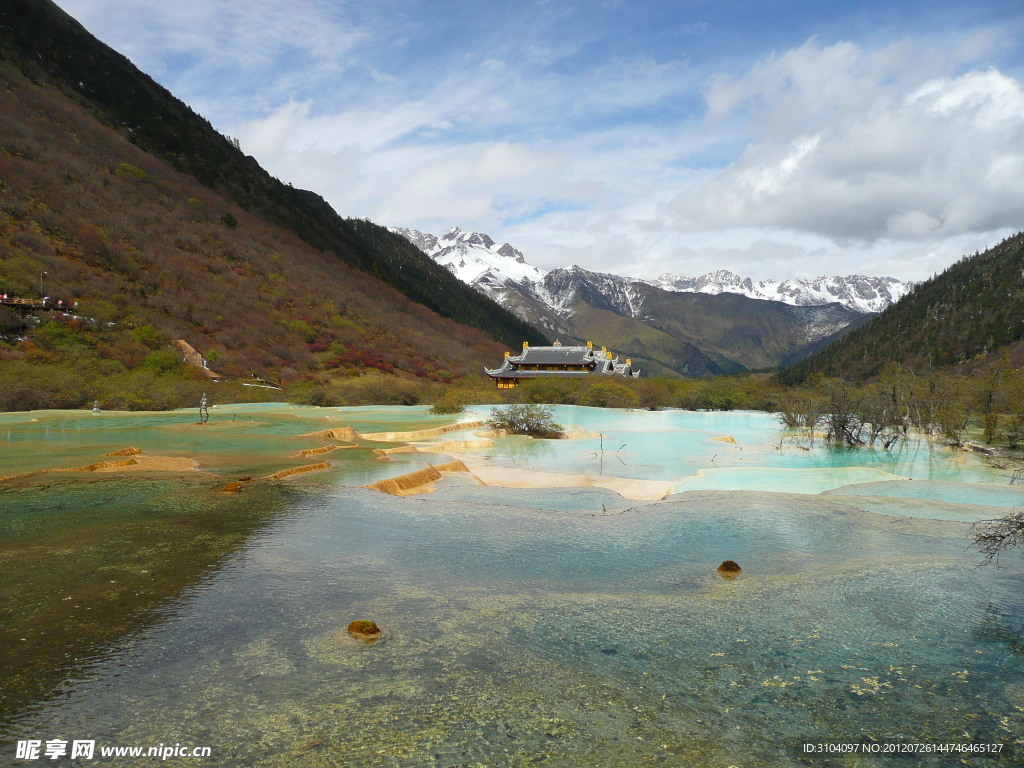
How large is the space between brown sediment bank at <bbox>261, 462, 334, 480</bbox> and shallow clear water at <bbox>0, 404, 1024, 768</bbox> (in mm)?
1750

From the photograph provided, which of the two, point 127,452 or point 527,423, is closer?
point 127,452

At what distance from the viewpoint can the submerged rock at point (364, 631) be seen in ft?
20.5

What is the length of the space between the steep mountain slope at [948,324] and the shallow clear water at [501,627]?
287ft

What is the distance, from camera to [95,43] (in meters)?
85.8

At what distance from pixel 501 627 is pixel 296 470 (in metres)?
10.9

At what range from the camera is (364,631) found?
631cm

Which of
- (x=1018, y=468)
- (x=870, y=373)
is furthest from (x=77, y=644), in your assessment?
(x=870, y=373)

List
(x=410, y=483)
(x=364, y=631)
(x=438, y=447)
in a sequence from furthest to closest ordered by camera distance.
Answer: (x=438, y=447) → (x=410, y=483) → (x=364, y=631)

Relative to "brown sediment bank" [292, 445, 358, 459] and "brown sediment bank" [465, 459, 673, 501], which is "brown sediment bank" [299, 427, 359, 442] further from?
"brown sediment bank" [465, 459, 673, 501]

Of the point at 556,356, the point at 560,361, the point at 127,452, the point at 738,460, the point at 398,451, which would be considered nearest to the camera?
the point at 127,452

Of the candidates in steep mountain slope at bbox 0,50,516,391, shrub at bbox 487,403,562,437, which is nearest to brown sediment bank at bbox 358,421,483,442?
shrub at bbox 487,403,562,437

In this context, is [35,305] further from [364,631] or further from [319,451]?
[364,631]

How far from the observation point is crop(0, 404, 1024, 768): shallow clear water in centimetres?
471

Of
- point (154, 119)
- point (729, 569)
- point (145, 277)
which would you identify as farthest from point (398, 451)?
point (154, 119)
